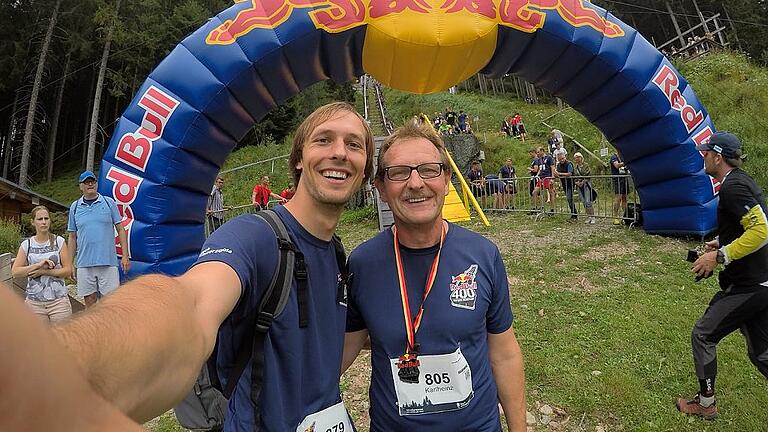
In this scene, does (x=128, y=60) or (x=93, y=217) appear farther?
(x=128, y=60)

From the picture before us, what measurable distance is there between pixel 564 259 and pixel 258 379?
6380mm

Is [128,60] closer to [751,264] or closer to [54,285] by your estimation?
[54,285]

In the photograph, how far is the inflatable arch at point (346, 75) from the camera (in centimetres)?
502

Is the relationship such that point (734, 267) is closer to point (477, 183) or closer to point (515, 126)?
point (477, 183)

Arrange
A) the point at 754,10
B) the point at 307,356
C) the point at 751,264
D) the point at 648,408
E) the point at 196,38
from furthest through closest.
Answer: the point at 754,10
the point at 196,38
the point at 648,408
the point at 751,264
the point at 307,356

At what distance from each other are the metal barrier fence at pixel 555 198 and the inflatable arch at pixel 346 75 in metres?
2.16

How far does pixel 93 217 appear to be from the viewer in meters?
4.64

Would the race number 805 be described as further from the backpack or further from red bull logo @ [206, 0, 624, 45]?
red bull logo @ [206, 0, 624, 45]

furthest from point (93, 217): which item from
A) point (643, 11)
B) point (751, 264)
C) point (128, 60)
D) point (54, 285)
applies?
point (643, 11)

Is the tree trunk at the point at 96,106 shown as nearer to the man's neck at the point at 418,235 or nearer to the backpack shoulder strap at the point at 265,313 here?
the man's neck at the point at 418,235

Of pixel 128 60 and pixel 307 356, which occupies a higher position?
pixel 128 60

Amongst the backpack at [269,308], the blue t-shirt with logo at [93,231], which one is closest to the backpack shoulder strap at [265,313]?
the backpack at [269,308]

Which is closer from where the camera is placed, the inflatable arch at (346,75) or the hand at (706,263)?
the hand at (706,263)

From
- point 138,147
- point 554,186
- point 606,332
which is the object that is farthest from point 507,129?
point 138,147
